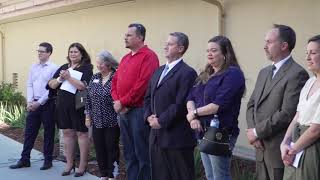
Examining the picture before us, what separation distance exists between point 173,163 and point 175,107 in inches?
22.2

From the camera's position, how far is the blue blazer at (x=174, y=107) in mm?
4531

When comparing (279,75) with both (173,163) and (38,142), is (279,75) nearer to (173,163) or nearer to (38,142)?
(173,163)

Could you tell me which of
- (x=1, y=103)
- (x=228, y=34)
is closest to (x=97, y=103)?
(x=228, y=34)

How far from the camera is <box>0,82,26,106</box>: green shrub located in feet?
41.2

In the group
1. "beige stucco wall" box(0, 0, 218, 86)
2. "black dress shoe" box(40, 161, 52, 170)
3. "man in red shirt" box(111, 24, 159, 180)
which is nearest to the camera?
"man in red shirt" box(111, 24, 159, 180)

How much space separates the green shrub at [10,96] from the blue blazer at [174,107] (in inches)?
345

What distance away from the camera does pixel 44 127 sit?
6.76 m

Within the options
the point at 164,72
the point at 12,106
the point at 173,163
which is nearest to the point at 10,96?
the point at 12,106

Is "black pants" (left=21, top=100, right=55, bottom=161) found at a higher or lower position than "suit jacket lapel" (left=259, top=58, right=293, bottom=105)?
lower

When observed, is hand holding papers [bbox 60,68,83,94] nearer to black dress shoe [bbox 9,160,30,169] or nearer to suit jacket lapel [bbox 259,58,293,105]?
black dress shoe [bbox 9,160,30,169]

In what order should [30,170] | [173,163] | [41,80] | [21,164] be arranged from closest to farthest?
[173,163] < [41,80] < [30,170] < [21,164]

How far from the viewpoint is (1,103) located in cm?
1223

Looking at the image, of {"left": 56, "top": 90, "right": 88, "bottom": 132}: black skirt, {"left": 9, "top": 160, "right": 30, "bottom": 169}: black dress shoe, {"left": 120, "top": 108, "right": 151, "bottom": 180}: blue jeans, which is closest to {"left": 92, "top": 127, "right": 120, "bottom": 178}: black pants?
{"left": 120, "top": 108, "right": 151, "bottom": 180}: blue jeans

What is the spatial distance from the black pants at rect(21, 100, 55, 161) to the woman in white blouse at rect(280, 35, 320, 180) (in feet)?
13.3
